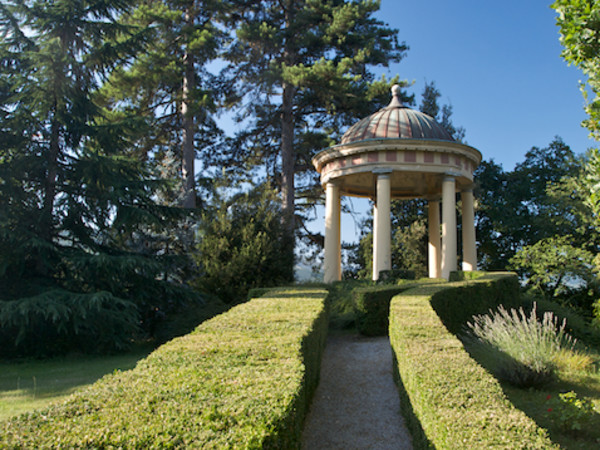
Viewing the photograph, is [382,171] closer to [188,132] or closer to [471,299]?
[471,299]

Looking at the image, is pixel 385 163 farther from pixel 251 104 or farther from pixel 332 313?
pixel 251 104

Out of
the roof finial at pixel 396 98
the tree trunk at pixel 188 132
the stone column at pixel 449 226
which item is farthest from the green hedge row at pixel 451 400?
the tree trunk at pixel 188 132

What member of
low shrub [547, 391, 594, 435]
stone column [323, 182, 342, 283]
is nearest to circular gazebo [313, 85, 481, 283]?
stone column [323, 182, 342, 283]

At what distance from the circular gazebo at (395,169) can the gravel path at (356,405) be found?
8915 millimetres

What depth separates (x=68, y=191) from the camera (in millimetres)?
14000

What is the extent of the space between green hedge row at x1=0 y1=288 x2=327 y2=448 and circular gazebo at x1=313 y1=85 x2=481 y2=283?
1373 centimetres

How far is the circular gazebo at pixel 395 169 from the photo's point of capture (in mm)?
17922

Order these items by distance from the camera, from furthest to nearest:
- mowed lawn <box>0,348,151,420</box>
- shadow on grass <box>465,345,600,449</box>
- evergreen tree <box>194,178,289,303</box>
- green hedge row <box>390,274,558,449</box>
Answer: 1. evergreen tree <box>194,178,289,303</box>
2. mowed lawn <box>0,348,151,420</box>
3. shadow on grass <box>465,345,600,449</box>
4. green hedge row <box>390,274,558,449</box>

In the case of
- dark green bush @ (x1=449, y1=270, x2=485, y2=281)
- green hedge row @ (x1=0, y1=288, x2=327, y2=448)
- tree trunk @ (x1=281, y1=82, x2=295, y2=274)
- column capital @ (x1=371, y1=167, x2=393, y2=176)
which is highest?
tree trunk @ (x1=281, y1=82, x2=295, y2=274)

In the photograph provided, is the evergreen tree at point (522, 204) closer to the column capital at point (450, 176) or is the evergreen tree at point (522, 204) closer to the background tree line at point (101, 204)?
the column capital at point (450, 176)

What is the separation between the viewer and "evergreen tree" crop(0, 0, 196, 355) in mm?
12305

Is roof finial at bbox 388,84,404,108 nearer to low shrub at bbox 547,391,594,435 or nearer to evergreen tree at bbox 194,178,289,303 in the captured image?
evergreen tree at bbox 194,178,289,303

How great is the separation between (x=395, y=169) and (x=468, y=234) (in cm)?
483

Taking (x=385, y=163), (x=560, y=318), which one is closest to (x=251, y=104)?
(x=385, y=163)
